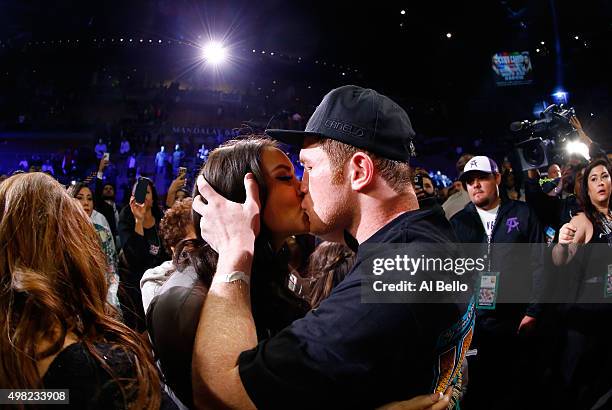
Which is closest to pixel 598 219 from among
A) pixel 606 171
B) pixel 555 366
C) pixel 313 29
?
pixel 606 171

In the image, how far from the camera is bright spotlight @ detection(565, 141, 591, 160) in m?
5.00

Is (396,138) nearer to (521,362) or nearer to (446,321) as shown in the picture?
(446,321)

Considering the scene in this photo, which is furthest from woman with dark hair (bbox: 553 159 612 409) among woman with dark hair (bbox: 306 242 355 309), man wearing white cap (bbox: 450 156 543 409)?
woman with dark hair (bbox: 306 242 355 309)

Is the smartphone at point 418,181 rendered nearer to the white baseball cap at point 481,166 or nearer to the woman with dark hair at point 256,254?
the white baseball cap at point 481,166

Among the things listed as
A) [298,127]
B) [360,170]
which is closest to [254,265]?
[360,170]

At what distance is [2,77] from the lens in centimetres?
2497

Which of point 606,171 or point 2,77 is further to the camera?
point 2,77

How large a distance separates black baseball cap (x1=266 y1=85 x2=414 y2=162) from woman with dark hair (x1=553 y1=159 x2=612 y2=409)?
2920 mm

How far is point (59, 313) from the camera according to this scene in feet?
3.51

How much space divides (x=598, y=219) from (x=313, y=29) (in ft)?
80.1

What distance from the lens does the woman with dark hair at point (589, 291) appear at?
3.75 metres

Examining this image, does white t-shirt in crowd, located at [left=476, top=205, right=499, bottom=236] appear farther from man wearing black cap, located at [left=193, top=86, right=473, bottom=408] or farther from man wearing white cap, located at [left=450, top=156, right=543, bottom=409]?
man wearing black cap, located at [left=193, top=86, right=473, bottom=408]

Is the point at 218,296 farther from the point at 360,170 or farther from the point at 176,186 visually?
the point at 176,186

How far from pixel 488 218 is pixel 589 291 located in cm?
101
